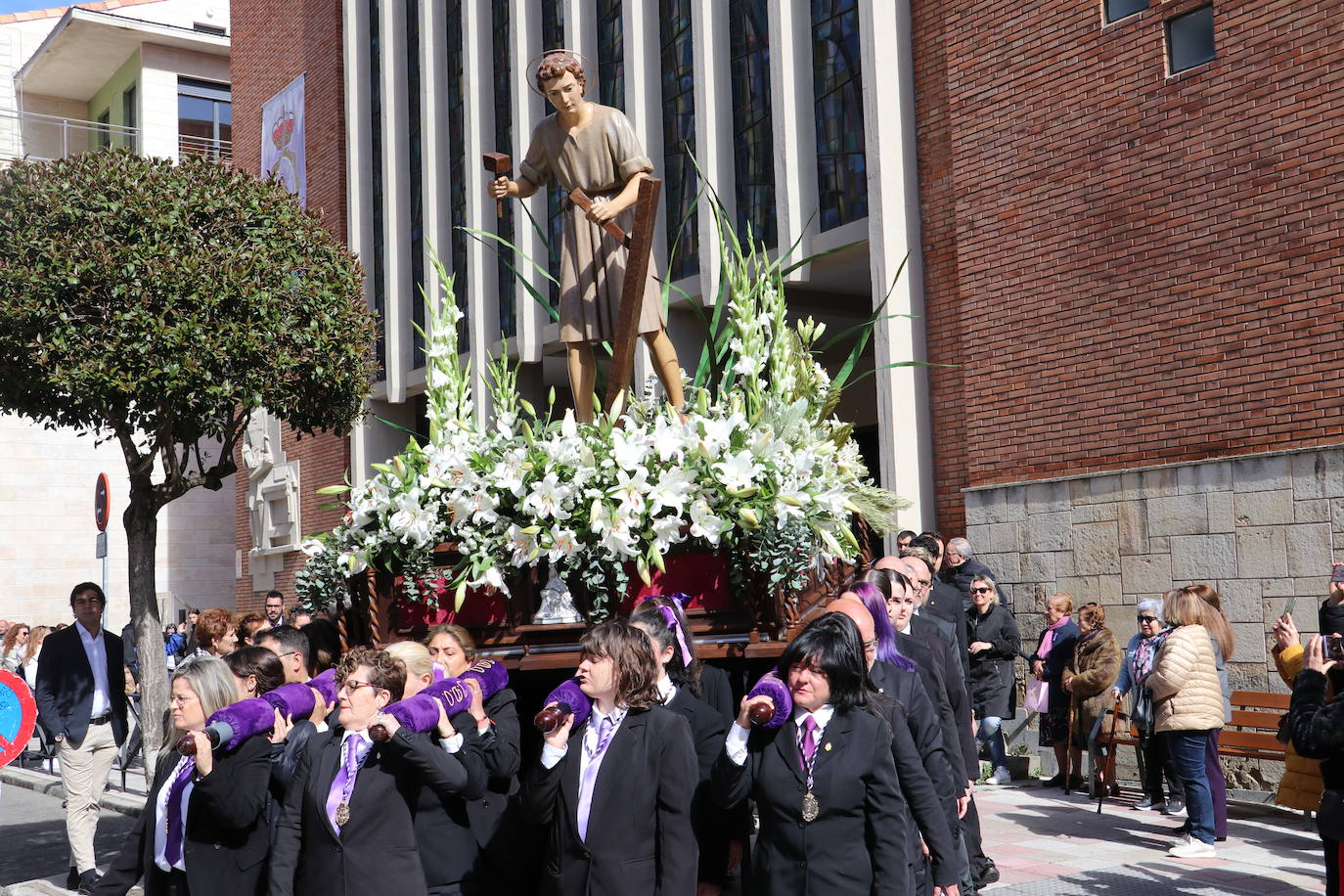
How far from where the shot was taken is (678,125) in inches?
653

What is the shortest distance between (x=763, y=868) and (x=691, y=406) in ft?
7.25

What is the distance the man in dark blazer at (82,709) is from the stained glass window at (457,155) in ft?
35.9

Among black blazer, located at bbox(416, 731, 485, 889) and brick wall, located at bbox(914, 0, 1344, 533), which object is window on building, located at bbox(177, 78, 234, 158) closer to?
brick wall, located at bbox(914, 0, 1344, 533)

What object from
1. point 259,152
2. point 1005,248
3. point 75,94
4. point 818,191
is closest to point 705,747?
point 1005,248

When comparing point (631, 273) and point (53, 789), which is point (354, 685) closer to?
point (631, 273)

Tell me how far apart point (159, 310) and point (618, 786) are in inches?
267

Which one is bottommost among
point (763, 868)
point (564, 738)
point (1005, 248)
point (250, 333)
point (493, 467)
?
point (763, 868)

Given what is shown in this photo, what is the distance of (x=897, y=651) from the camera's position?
225 inches

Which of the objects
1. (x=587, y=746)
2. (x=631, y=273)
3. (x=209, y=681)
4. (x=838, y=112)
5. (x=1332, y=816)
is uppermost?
(x=838, y=112)

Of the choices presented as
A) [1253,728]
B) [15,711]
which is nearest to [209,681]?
[15,711]

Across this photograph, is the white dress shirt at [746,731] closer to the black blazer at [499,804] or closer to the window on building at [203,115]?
the black blazer at [499,804]

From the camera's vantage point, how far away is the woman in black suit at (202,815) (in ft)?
15.7

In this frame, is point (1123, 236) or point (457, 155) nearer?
point (1123, 236)

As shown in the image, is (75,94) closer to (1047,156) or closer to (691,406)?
(1047,156)
